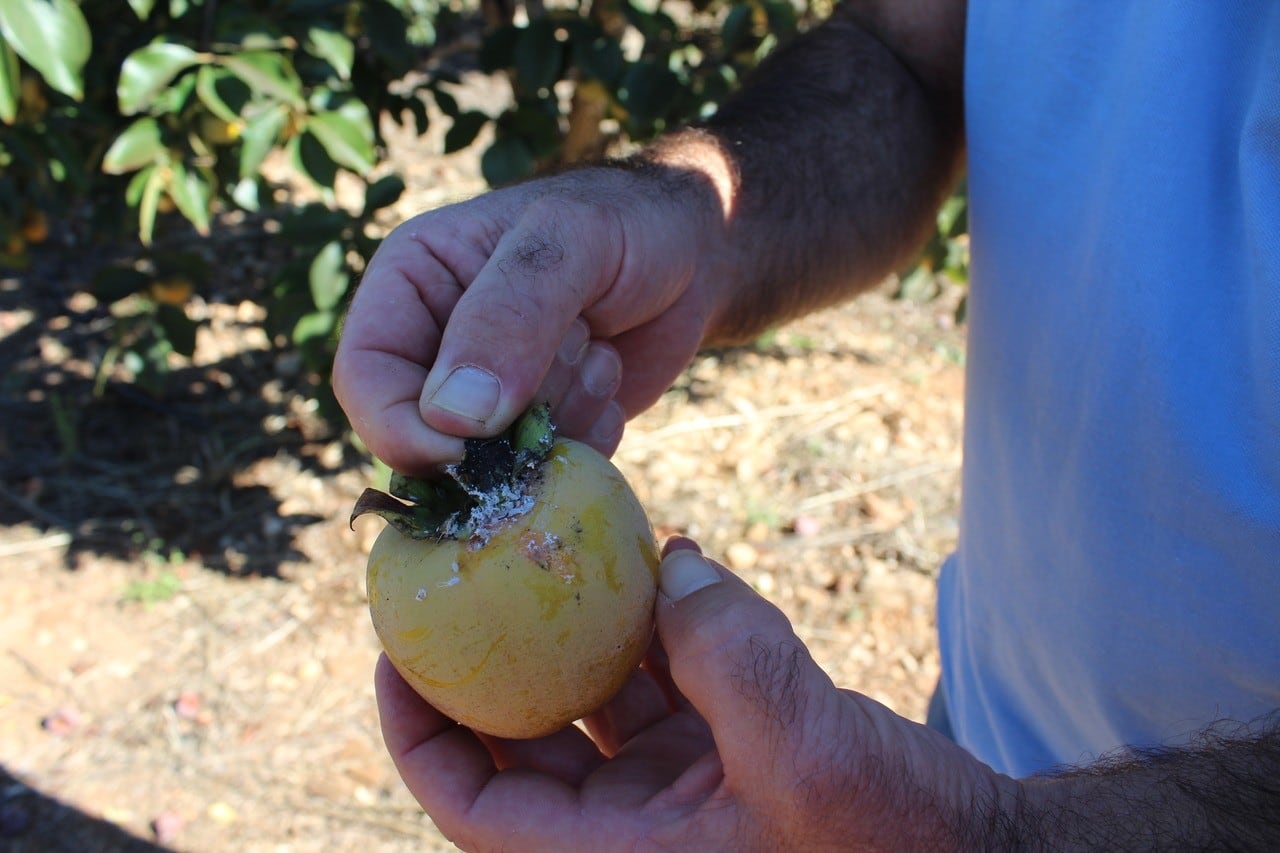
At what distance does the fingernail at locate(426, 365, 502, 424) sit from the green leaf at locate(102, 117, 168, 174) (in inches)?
69.1

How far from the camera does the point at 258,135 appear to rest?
8.38 feet

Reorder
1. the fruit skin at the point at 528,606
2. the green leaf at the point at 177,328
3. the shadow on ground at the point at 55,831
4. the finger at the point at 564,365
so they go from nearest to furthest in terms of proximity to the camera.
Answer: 1. the fruit skin at the point at 528,606
2. the finger at the point at 564,365
3. the shadow on ground at the point at 55,831
4. the green leaf at the point at 177,328

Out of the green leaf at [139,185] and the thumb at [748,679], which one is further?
the green leaf at [139,185]

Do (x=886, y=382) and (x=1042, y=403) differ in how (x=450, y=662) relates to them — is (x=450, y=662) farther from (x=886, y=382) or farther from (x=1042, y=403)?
(x=886, y=382)

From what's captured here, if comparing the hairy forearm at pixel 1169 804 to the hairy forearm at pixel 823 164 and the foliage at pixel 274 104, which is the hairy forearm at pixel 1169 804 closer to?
the hairy forearm at pixel 823 164

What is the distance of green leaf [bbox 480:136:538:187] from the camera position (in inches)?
109

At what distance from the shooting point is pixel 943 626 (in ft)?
6.82

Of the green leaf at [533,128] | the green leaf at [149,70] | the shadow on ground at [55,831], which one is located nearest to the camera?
the green leaf at [149,70]

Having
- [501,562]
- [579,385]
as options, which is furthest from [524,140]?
[501,562]

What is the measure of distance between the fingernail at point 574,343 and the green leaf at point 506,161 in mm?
1326

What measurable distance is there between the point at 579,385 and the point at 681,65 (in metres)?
2.27

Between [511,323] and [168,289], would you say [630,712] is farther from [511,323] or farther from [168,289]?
[168,289]

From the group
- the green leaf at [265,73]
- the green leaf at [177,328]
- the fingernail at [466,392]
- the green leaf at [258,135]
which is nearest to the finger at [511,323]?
the fingernail at [466,392]

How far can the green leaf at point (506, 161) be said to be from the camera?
2.78m
